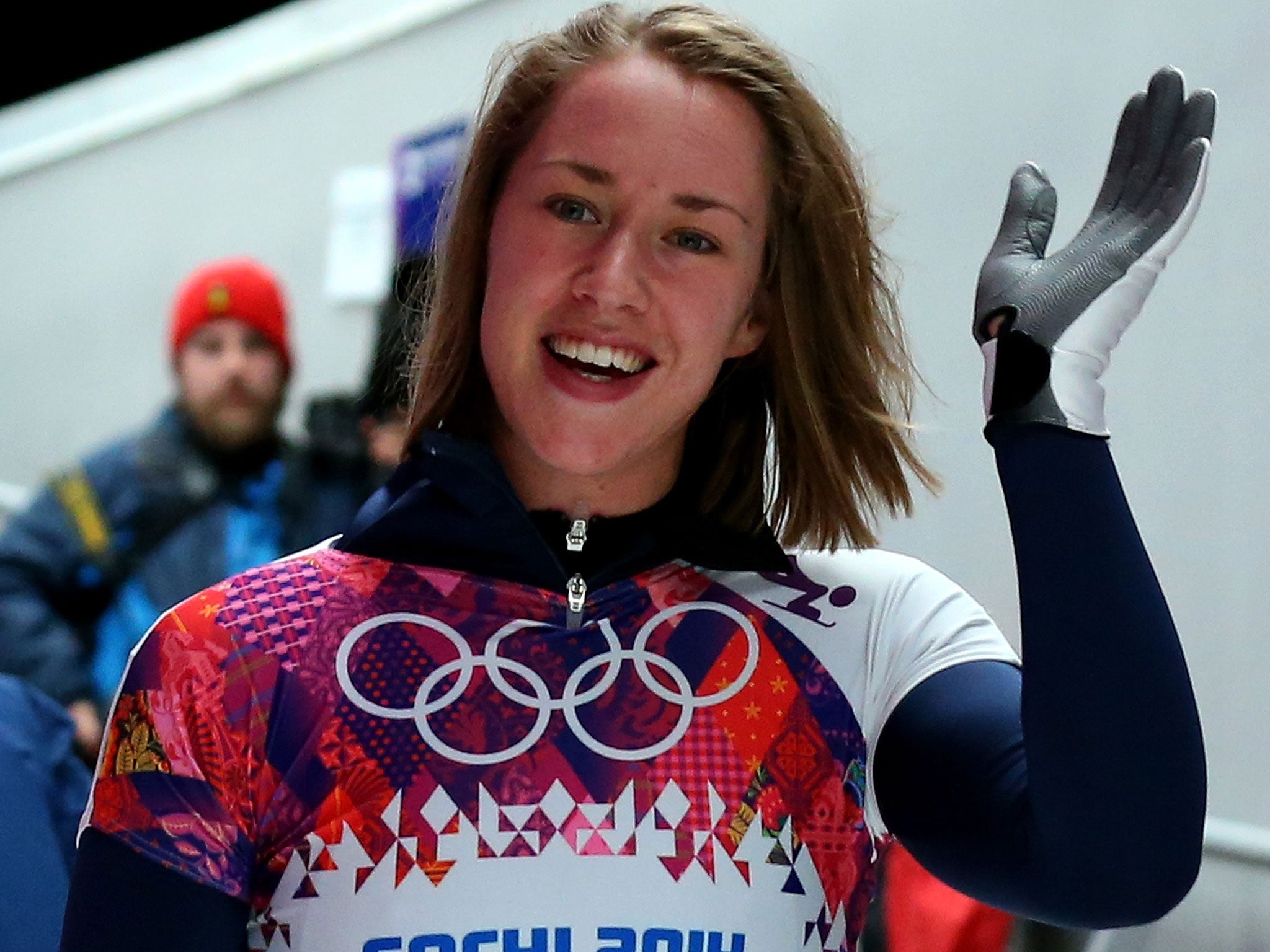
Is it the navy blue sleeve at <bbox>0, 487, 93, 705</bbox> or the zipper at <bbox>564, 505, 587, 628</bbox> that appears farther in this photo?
the navy blue sleeve at <bbox>0, 487, 93, 705</bbox>

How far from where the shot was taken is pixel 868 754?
1.49 m

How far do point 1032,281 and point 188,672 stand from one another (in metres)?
0.69

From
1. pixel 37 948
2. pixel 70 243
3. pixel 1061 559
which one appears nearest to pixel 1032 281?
pixel 1061 559

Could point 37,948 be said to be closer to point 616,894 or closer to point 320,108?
point 616,894

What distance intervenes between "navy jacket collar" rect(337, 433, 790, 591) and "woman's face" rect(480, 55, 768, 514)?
0.04 metres

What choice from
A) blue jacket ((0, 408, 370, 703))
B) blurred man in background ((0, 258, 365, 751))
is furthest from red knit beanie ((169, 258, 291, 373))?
blue jacket ((0, 408, 370, 703))

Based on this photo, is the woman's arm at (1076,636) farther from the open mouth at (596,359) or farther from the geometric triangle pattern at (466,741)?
the open mouth at (596,359)

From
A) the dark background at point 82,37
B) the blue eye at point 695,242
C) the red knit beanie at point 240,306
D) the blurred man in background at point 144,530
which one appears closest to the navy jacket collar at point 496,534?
the blue eye at point 695,242

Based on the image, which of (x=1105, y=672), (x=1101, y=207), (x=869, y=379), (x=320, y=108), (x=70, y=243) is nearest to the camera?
(x=1105, y=672)

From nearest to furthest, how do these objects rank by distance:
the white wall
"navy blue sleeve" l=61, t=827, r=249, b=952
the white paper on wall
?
"navy blue sleeve" l=61, t=827, r=249, b=952 < the white wall < the white paper on wall

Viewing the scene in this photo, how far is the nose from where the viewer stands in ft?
4.80

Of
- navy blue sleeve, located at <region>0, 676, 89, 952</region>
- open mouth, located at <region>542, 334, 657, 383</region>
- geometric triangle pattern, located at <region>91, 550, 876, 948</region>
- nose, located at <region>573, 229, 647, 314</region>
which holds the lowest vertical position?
navy blue sleeve, located at <region>0, 676, 89, 952</region>

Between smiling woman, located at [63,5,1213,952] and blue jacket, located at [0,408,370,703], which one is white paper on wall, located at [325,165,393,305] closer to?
blue jacket, located at [0,408,370,703]

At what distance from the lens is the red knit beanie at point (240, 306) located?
12.4 ft
